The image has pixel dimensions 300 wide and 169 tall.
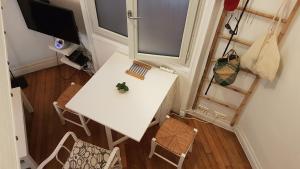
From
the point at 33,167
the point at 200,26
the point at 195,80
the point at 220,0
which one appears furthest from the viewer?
the point at 195,80

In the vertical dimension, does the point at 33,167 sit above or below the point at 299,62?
below

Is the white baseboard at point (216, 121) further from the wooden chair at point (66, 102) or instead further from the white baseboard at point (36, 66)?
the white baseboard at point (36, 66)

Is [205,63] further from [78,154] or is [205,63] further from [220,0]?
[78,154]

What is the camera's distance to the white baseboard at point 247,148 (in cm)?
234

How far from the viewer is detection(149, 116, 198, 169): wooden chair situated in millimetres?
2078

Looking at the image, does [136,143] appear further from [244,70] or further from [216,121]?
[244,70]

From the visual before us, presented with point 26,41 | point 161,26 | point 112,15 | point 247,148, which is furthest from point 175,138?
point 26,41

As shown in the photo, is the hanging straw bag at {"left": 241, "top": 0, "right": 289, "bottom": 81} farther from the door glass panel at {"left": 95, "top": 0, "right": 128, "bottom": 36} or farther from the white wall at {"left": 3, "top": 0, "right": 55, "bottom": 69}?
the white wall at {"left": 3, "top": 0, "right": 55, "bottom": 69}

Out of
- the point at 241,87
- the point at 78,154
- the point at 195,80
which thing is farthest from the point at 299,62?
the point at 78,154

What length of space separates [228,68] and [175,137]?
2.54ft

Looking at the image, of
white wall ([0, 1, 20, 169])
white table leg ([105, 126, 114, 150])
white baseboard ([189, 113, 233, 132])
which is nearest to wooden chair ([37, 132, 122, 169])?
white table leg ([105, 126, 114, 150])

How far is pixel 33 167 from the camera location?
2.09 metres

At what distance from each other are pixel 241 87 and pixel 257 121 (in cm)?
36

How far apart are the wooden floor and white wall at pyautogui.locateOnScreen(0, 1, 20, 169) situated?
1515 mm
